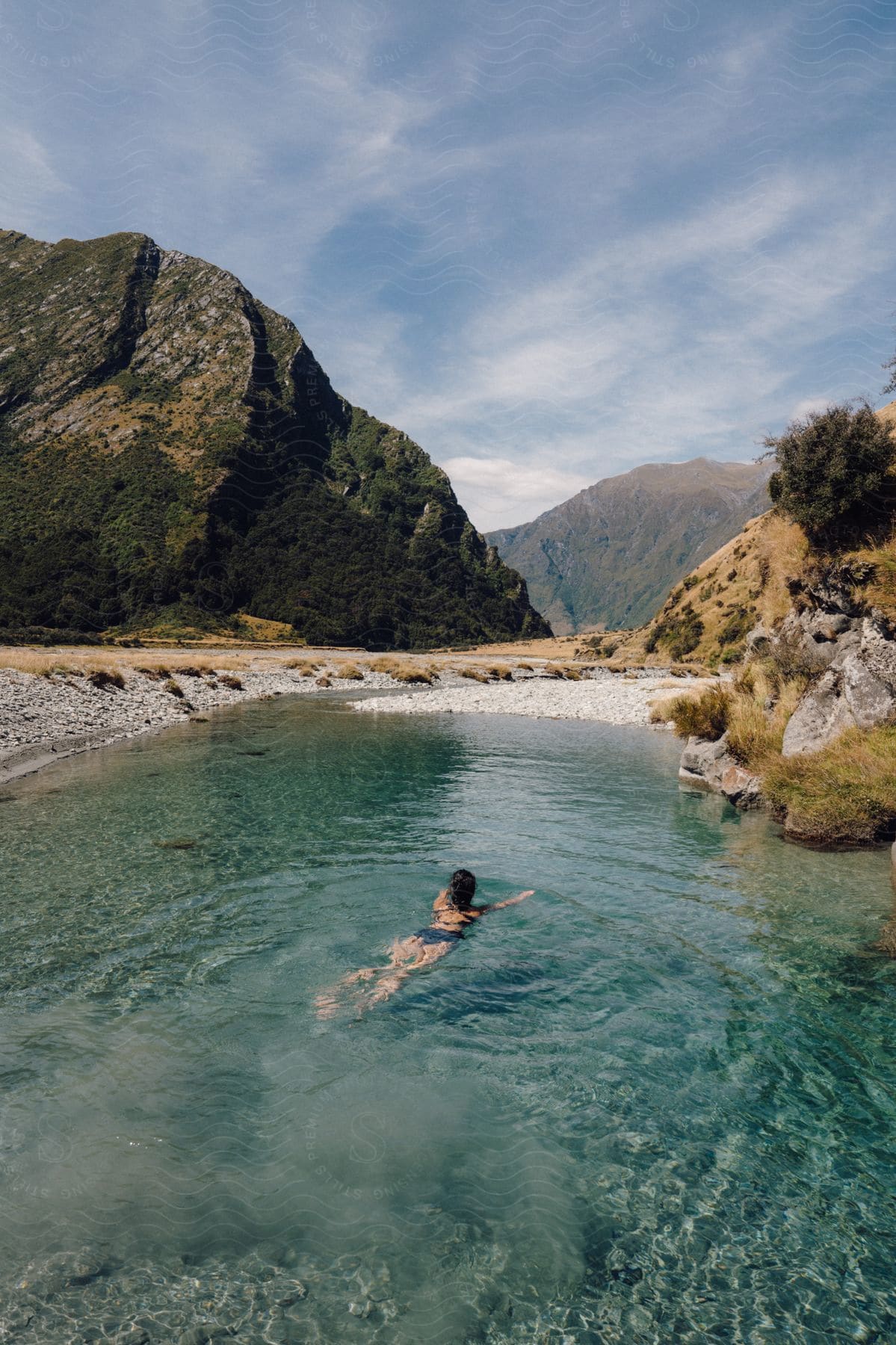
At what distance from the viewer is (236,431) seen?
534 ft

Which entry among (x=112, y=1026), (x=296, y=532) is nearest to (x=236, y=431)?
(x=296, y=532)

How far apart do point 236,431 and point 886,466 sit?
167 metres

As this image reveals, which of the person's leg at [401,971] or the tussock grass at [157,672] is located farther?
the tussock grass at [157,672]

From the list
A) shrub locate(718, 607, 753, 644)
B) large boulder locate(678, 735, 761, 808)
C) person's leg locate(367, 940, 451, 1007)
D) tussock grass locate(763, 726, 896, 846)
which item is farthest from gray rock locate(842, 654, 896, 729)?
shrub locate(718, 607, 753, 644)

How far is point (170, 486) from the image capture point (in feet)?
474

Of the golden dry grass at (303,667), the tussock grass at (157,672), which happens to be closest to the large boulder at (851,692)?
Answer: the tussock grass at (157,672)

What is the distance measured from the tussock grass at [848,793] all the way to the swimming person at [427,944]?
651 cm

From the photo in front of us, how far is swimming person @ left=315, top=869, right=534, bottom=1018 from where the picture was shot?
812 cm

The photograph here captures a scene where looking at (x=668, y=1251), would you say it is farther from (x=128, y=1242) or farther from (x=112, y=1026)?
(x=112, y=1026)

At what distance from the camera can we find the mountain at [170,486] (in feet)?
413

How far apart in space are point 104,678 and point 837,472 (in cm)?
3609

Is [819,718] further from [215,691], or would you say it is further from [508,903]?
[215,691]

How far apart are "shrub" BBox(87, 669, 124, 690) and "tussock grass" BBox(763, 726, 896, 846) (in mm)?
34617

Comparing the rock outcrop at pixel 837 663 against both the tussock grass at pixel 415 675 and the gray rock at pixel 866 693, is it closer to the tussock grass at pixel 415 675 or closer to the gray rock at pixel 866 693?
the gray rock at pixel 866 693
